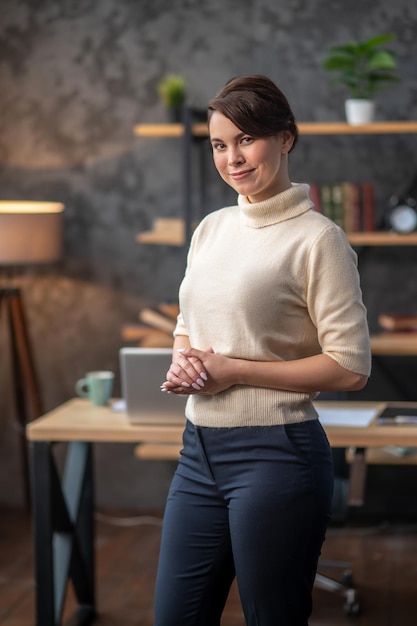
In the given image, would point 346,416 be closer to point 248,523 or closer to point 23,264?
point 248,523

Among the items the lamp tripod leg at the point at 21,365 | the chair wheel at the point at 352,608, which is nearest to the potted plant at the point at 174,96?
the lamp tripod leg at the point at 21,365

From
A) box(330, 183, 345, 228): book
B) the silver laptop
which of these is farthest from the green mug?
box(330, 183, 345, 228): book

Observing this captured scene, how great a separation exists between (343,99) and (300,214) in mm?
2744

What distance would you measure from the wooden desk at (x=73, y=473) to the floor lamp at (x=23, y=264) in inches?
46.9

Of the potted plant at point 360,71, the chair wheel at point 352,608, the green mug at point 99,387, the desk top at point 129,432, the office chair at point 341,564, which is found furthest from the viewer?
the potted plant at point 360,71

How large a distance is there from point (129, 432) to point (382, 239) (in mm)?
1768

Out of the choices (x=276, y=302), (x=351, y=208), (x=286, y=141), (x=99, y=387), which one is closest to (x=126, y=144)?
(x=351, y=208)

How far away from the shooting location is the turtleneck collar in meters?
1.78

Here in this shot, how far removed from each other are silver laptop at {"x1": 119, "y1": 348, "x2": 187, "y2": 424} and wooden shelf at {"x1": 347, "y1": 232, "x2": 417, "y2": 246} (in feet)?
5.29

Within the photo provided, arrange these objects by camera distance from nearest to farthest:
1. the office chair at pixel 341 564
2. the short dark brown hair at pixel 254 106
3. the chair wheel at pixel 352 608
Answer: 1. the short dark brown hair at pixel 254 106
2. the office chair at pixel 341 564
3. the chair wheel at pixel 352 608

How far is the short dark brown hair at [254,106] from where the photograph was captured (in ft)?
5.56

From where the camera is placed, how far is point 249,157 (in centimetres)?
172

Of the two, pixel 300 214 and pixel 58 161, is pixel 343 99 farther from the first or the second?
→ pixel 300 214

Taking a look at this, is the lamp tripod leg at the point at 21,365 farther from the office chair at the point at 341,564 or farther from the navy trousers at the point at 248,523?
the navy trousers at the point at 248,523
